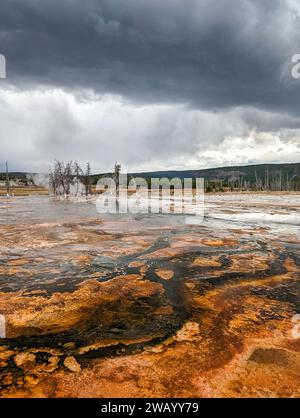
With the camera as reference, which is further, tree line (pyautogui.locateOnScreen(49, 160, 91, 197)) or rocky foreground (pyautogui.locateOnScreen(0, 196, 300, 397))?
tree line (pyautogui.locateOnScreen(49, 160, 91, 197))

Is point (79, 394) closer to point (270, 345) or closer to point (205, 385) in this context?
point (205, 385)

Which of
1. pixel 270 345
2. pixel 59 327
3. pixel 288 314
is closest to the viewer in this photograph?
pixel 270 345

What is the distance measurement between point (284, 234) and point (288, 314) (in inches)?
306

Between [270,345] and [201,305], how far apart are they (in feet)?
4.26

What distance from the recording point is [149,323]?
404 centimetres

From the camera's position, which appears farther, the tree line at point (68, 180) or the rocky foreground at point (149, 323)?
the tree line at point (68, 180)

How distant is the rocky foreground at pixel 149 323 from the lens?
2807 millimetres

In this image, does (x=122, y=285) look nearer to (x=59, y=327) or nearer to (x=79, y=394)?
(x=59, y=327)

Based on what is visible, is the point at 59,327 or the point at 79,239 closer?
the point at 59,327

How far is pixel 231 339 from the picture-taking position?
3617 mm

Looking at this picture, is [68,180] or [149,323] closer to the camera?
[149,323]

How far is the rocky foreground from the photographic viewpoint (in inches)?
110

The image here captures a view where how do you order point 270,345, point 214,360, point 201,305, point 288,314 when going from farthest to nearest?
point 201,305 < point 288,314 < point 270,345 < point 214,360

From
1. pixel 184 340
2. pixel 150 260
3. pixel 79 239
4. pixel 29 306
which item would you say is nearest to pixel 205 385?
pixel 184 340
